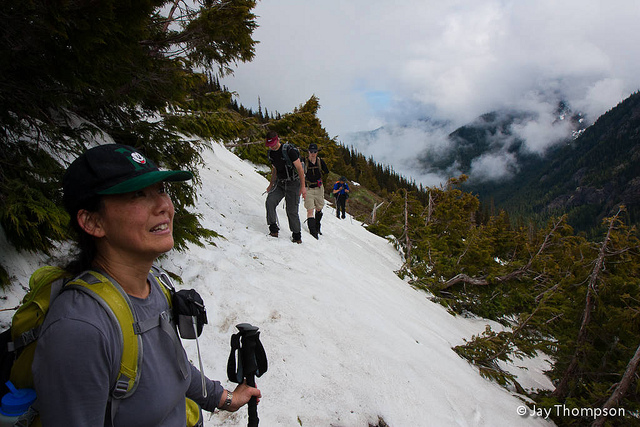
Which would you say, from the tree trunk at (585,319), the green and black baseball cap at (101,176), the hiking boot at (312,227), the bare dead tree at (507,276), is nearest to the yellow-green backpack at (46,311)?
the green and black baseball cap at (101,176)

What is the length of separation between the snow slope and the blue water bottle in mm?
1826

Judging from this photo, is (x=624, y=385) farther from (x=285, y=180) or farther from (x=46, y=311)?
(x=46, y=311)

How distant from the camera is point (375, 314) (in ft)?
19.6

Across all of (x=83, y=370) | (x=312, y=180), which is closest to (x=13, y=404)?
(x=83, y=370)

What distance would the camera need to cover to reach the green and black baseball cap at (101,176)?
1.29 meters

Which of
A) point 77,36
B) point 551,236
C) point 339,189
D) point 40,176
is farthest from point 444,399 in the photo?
point 339,189

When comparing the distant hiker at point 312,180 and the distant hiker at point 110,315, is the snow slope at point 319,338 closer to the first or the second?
the distant hiker at point 312,180

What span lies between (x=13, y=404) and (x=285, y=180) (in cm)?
640

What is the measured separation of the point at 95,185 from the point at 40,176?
96.5 inches

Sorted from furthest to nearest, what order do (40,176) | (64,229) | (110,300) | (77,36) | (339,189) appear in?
(339,189), (40,176), (64,229), (77,36), (110,300)

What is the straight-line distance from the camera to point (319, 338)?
4.38 meters

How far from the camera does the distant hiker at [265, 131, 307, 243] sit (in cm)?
704

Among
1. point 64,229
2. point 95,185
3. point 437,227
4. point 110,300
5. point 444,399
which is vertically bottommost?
point 444,399

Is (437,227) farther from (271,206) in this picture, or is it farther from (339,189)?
(271,206)
